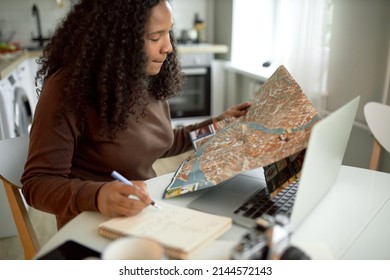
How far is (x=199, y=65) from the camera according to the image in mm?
3525

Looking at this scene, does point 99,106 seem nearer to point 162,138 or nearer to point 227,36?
point 162,138

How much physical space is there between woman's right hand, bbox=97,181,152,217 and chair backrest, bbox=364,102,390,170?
1.00 meters

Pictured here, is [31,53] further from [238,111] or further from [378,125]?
[378,125]

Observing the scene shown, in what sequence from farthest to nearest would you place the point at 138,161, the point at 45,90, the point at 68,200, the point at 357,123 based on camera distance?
the point at 357,123
the point at 138,161
the point at 45,90
the point at 68,200

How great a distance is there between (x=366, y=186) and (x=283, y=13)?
183 cm

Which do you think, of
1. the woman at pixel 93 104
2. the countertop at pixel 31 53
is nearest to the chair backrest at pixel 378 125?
the woman at pixel 93 104

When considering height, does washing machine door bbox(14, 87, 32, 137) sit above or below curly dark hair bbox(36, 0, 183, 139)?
below

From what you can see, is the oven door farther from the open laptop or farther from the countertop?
the open laptop

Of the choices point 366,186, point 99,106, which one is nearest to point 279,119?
point 366,186

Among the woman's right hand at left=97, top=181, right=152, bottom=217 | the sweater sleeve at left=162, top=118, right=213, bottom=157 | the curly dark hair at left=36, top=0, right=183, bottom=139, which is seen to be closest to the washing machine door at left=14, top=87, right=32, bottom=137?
the sweater sleeve at left=162, top=118, right=213, bottom=157

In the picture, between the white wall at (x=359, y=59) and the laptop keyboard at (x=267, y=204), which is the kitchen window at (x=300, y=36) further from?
the laptop keyboard at (x=267, y=204)

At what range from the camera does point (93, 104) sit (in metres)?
1.10

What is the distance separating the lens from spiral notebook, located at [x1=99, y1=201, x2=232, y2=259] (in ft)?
2.39

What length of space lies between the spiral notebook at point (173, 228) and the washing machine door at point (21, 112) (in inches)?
74.2
